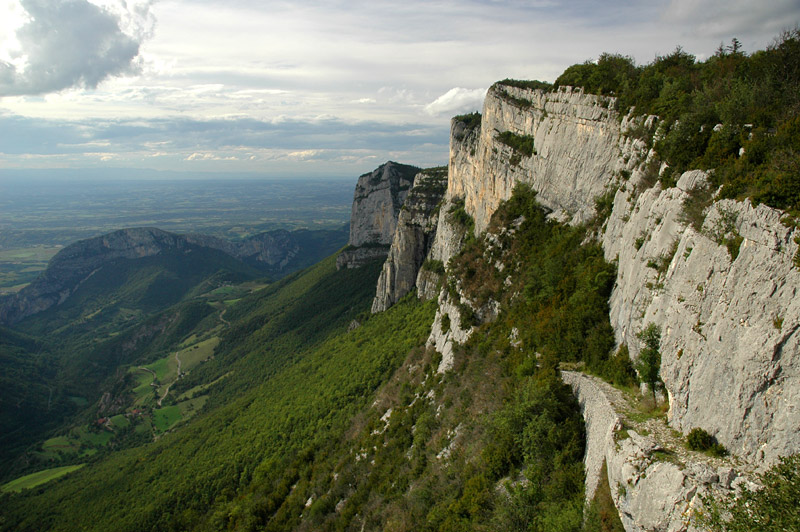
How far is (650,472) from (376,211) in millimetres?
104118

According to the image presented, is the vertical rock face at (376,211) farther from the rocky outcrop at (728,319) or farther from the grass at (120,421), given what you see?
the rocky outcrop at (728,319)

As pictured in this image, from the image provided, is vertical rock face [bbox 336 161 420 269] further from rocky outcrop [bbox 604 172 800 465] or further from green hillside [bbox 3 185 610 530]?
rocky outcrop [bbox 604 172 800 465]

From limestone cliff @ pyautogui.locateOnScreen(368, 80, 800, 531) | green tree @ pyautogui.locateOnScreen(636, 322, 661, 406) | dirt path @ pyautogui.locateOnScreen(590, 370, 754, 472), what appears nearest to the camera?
limestone cliff @ pyautogui.locateOnScreen(368, 80, 800, 531)

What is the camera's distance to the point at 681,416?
10.8 m

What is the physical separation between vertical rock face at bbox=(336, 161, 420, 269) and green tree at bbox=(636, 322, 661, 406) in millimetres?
88139

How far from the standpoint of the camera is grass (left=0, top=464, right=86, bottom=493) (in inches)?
2896

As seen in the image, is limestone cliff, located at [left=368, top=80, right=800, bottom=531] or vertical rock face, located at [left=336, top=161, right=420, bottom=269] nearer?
limestone cliff, located at [left=368, top=80, right=800, bottom=531]

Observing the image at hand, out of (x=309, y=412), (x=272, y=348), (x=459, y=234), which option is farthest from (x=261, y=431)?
(x=272, y=348)

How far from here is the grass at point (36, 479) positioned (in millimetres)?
73562

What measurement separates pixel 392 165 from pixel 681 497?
110m

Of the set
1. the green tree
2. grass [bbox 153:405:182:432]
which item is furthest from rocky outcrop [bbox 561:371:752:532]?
grass [bbox 153:405:182:432]

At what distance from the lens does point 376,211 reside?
4380 inches

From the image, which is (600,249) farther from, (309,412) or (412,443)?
(309,412)

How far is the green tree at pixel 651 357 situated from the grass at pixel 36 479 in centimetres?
10054
